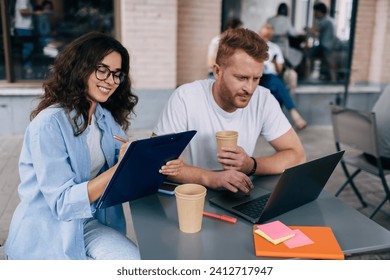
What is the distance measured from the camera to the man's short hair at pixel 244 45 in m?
1.84

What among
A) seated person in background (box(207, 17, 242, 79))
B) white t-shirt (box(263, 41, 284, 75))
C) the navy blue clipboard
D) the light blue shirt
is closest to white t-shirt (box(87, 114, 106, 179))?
the light blue shirt

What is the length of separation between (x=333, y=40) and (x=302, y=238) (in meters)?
5.56

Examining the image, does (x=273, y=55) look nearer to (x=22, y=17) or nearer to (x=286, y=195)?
(x=22, y=17)

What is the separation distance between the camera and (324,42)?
6.22 meters

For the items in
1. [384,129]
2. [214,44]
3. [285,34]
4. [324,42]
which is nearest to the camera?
[384,129]

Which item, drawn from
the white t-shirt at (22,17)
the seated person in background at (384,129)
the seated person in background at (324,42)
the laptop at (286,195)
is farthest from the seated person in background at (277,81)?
the laptop at (286,195)

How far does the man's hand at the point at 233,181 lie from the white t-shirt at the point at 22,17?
437 cm

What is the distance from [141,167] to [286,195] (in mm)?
474

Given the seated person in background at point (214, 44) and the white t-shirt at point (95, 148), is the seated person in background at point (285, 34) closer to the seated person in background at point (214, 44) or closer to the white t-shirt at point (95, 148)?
the seated person in background at point (214, 44)

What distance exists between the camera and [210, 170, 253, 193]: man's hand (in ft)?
5.17

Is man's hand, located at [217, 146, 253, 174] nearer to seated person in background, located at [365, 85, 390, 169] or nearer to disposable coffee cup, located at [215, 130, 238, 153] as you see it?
disposable coffee cup, located at [215, 130, 238, 153]

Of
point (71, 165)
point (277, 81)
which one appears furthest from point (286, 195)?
point (277, 81)

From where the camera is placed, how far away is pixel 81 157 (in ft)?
5.00

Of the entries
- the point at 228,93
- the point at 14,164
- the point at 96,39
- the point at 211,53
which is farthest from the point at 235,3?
the point at 96,39
